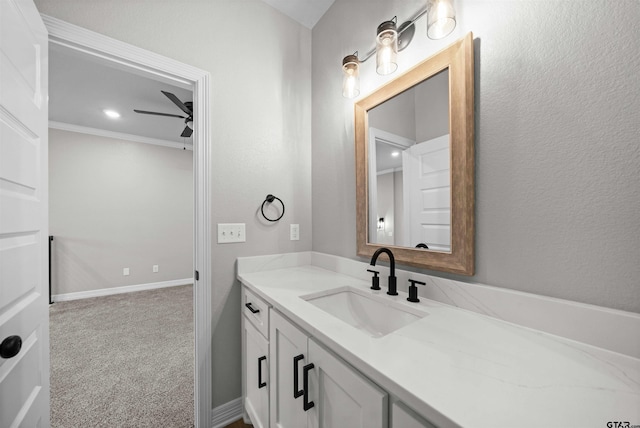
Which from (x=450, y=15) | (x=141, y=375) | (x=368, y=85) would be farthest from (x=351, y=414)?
(x=141, y=375)

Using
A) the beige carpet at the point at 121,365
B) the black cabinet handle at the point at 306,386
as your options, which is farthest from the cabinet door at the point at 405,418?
the beige carpet at the point at 121,365

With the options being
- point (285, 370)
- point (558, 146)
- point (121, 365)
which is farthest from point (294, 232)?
point (121, 365)

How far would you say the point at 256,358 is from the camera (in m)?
1.26

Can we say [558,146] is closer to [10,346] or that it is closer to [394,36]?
[394,36]

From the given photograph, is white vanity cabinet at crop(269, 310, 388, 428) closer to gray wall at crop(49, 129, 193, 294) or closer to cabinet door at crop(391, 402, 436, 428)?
cabinet door at crop(391, 402, 436, 428)

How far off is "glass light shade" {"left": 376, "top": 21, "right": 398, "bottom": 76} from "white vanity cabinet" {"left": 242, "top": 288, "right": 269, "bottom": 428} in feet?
4.18

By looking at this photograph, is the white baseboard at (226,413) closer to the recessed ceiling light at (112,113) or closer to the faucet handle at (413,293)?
the faucet handle at (413,293)

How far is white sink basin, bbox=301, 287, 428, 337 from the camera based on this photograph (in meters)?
1.02

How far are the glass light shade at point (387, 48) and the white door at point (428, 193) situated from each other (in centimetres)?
41

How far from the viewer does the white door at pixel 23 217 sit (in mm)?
707

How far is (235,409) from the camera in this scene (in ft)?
4.86

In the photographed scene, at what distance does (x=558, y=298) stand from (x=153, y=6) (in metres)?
2.21

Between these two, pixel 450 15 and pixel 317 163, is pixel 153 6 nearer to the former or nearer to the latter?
pixel 317 163

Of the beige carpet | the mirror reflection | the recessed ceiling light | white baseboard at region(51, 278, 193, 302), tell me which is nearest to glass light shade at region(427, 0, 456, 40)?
the mirror reflection
